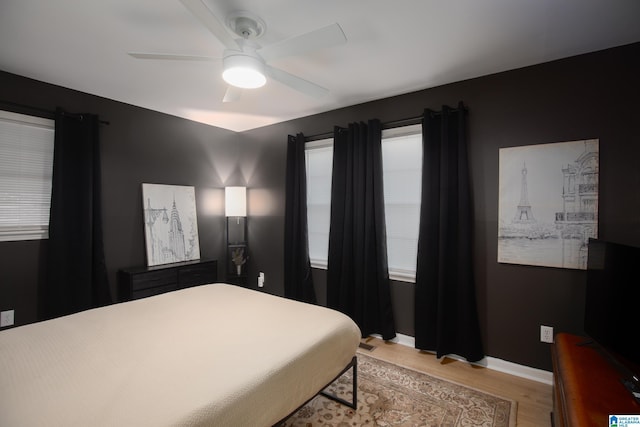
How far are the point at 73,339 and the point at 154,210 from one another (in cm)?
214

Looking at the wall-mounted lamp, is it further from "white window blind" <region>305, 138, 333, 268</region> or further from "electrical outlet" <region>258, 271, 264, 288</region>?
"white window blind" <region>305, 138, 333, 268</region>

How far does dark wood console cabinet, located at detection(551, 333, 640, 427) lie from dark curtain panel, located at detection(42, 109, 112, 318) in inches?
148

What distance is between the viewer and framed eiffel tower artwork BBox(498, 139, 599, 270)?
2.19 m

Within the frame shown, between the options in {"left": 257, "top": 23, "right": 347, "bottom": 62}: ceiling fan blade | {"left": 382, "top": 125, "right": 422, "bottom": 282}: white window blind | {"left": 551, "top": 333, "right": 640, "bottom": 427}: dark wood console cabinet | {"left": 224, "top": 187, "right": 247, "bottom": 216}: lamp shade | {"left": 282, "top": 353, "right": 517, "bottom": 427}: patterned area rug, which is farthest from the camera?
{"left": 224, "top": 187, "right": 247, "bottom": 216}: lamp shade

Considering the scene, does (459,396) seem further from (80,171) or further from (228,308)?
(80,171)

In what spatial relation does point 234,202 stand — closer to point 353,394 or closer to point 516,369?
point 353,394

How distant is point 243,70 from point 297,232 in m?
2.20

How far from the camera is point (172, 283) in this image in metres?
3.38

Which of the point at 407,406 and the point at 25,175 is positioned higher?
the point at 25,175

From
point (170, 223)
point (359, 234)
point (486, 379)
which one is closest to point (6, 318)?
point (170, 223)

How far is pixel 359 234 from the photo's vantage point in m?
3.17

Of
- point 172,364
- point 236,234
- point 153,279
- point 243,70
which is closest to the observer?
point 172,364

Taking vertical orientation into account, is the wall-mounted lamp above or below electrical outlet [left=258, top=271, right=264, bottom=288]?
above

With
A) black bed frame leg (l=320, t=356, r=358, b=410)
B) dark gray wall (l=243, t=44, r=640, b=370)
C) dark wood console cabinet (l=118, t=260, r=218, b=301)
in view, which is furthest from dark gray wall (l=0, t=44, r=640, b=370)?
black bed frame leg (l=320, t=356, r=358, b=410)
